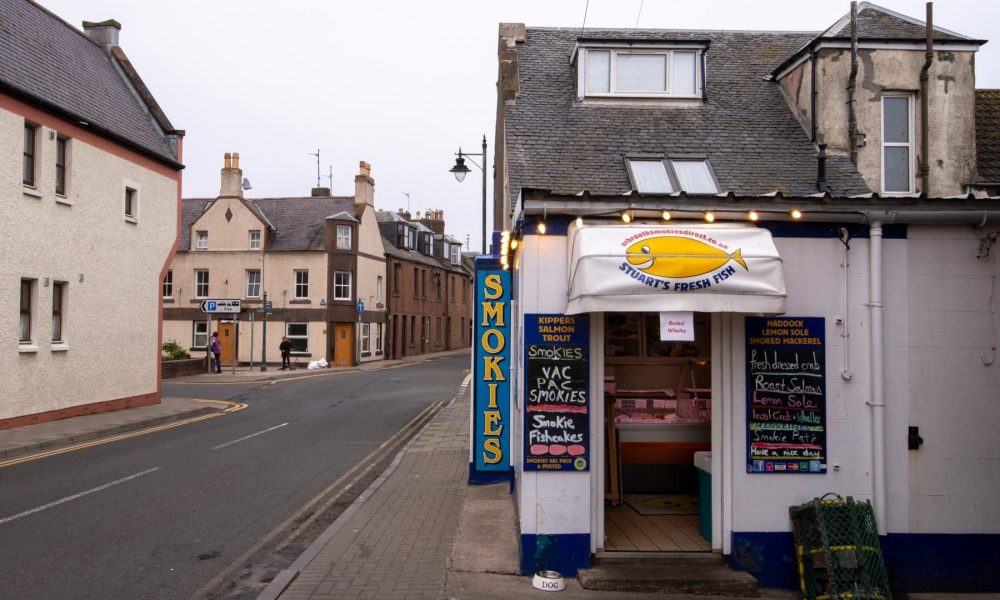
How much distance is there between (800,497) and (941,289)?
247 centimetres

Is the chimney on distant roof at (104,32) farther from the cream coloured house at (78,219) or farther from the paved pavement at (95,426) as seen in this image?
the paved pavement at (95,426)

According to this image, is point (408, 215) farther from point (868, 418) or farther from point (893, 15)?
point (868, 418)

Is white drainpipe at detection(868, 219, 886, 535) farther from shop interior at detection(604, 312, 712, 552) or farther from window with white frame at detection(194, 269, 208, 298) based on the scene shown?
window with white frame at detection(194, 269, 208, 298)

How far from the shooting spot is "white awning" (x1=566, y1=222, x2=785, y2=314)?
20.5 ft

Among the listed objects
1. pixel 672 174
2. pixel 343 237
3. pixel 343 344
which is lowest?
pixel 343 344

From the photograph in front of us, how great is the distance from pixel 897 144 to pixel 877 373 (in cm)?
678

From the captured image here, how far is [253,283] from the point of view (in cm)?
4188

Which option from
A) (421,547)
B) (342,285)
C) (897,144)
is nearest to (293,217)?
(342,285)

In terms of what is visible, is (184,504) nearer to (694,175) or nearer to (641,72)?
(694,175)

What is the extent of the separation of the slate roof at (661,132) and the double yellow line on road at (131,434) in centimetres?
1034

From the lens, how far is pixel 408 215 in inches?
2482

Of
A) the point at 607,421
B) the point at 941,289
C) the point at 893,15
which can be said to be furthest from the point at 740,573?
the point at 893,15

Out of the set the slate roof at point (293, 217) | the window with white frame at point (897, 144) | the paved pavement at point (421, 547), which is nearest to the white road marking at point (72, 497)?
the paved pavement at point (421, 547)

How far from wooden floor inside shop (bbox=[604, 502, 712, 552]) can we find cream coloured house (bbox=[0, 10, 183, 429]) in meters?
14.4
